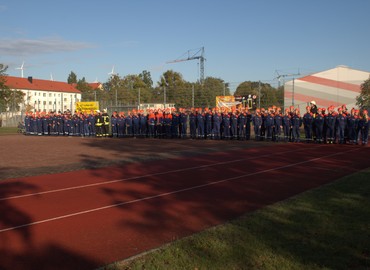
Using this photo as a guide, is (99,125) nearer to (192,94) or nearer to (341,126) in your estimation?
(192,94)

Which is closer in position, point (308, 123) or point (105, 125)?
point (308, 123)

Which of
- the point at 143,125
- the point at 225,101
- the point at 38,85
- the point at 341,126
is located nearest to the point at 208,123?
the point at 143,125

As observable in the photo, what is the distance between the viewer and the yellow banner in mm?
39781

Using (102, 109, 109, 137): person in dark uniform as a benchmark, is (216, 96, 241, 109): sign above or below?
above

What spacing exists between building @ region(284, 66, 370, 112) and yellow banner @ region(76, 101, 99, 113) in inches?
833

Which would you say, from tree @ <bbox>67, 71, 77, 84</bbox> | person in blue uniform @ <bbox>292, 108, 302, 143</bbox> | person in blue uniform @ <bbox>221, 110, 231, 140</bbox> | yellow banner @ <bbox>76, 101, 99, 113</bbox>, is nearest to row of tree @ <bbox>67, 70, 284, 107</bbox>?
yellow banner @ <bbox>76, 101, 99, 113</bbox>


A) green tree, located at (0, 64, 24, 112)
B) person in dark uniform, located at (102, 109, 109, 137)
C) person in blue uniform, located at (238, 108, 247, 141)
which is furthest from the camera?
green tree, located at (0, 64, 24, 112)

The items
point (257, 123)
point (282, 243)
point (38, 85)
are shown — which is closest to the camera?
point (282, 243)

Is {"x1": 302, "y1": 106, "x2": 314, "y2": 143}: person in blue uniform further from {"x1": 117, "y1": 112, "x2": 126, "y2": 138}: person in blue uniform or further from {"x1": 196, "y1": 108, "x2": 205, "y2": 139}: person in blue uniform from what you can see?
{"x1": 117, "y1": 112, "x2": 126, "y2": 138}: person in blue uniform

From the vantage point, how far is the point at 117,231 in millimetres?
6789

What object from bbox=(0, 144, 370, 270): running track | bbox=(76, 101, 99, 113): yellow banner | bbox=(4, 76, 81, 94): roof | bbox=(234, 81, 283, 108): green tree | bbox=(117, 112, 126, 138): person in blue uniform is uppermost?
bbox=(4, 76, 81, 94): roof

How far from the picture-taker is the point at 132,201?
8969mm

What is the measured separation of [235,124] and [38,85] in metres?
98.0

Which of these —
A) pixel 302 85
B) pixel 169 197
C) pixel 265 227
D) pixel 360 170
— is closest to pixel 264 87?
pixel 302 85
